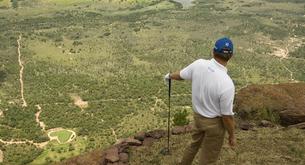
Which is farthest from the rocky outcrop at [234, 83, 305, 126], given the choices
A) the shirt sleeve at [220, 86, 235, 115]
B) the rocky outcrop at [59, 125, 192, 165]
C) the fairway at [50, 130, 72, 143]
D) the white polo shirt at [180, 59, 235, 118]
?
the fairway at [50, 130, 72, 143]

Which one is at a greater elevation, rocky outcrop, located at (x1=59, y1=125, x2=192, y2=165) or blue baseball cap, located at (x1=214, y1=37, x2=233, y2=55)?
blue baseball cap, located at (x1=214, y1=37, x2=233, y2=55)

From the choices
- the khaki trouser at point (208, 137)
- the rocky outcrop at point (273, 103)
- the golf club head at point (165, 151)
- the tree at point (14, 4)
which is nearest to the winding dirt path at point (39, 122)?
the rocky outcrop at point (273, 103)

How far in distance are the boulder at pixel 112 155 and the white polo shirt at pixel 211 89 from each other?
440 centimetres

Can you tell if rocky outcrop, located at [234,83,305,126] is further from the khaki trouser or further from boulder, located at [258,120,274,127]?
the khaki trouser

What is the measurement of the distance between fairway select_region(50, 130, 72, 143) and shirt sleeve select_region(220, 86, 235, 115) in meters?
34.5

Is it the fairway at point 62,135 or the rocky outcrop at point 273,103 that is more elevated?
the rocky outcrop at point 273,103

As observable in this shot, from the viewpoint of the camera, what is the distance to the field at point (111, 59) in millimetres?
43812

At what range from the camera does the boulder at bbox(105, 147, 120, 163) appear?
12.7 m

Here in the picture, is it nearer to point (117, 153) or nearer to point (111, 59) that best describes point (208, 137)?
point (117, 153)

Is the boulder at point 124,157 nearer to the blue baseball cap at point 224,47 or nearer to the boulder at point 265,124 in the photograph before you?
the boulder at point 265,124

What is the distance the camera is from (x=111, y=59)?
2746 inches

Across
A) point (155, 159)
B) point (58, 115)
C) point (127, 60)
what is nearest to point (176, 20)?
point (127, 60)

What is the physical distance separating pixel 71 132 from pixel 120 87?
14213mm

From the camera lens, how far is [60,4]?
11300cm
